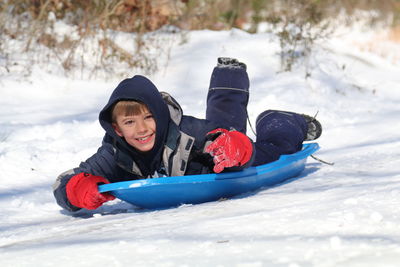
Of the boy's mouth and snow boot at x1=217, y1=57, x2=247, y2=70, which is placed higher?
snow boot at x1=217, y1=57, x2=247, y2=70

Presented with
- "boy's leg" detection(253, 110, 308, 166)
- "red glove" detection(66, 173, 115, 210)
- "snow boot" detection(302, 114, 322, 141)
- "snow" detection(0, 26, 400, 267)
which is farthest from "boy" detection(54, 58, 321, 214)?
"snow boot" detection(302, 114, 322, 141)

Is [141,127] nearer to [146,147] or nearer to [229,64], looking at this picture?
[146,147]

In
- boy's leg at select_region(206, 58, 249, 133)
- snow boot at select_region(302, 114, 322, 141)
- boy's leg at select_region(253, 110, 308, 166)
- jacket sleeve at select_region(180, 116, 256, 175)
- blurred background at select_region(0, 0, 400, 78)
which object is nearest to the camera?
jacket sleeve at select_region(180, 116, 256, 175)

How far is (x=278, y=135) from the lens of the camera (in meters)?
3.45

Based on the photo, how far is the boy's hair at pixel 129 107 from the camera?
288 centimetres

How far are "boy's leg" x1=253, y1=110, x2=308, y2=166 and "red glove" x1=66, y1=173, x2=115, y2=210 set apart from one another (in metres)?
0.84

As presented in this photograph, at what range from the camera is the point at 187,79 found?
650 centimetres

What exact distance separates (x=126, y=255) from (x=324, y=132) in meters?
3.33

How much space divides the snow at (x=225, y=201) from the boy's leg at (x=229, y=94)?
520mm

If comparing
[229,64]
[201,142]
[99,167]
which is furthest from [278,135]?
[99,167]

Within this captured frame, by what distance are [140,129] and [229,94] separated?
92cm

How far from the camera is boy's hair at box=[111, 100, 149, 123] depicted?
9.46 ft

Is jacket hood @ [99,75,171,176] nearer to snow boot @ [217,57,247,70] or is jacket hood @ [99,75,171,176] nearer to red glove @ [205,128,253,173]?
red glove @ [205,128,253,173]

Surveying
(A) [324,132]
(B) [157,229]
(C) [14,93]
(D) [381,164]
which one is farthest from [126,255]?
(C) [14,93]
